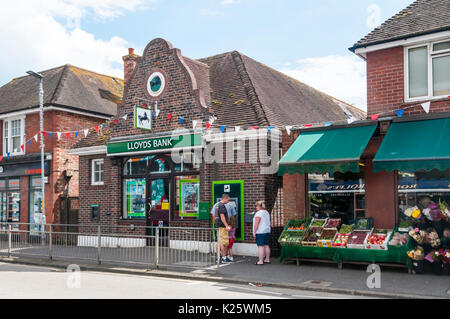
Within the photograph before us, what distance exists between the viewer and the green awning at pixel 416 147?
35.6ft

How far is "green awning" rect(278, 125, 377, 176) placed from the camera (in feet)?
39.3

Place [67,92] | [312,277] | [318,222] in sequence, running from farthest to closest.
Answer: [67,92], [318,222], [312,277]

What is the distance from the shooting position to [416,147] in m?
11.4

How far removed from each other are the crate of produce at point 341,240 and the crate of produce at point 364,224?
530mm

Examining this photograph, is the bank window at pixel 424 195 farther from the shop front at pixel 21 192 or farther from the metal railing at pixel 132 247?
the shop front at pixel 21 192

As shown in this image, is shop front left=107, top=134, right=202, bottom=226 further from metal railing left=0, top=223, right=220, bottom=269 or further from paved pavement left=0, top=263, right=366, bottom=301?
paved pavement left=0, top=263, right=366, bottom=301

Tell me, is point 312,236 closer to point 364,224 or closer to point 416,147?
point 364,224

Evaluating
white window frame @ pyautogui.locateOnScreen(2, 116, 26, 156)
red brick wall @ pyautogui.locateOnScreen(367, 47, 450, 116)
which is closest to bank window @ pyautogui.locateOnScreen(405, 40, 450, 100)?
red brick wall @ pyautogui.locateOnScreen(367, 47, 450, 116)

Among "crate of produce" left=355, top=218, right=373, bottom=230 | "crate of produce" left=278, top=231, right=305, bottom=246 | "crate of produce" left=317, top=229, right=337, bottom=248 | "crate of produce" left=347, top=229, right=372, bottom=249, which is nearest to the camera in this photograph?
"crate of produce" left=347, top=229, right=372, bottom=249

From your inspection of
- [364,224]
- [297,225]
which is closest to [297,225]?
[297,225]

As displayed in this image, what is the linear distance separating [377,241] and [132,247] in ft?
21.2

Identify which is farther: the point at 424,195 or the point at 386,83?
the point at 386,83

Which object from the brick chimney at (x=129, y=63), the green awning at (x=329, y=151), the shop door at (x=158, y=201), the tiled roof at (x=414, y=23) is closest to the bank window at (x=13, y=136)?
the brick chimney at (x=129, y=63)

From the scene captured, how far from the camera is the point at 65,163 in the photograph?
69.0ft
